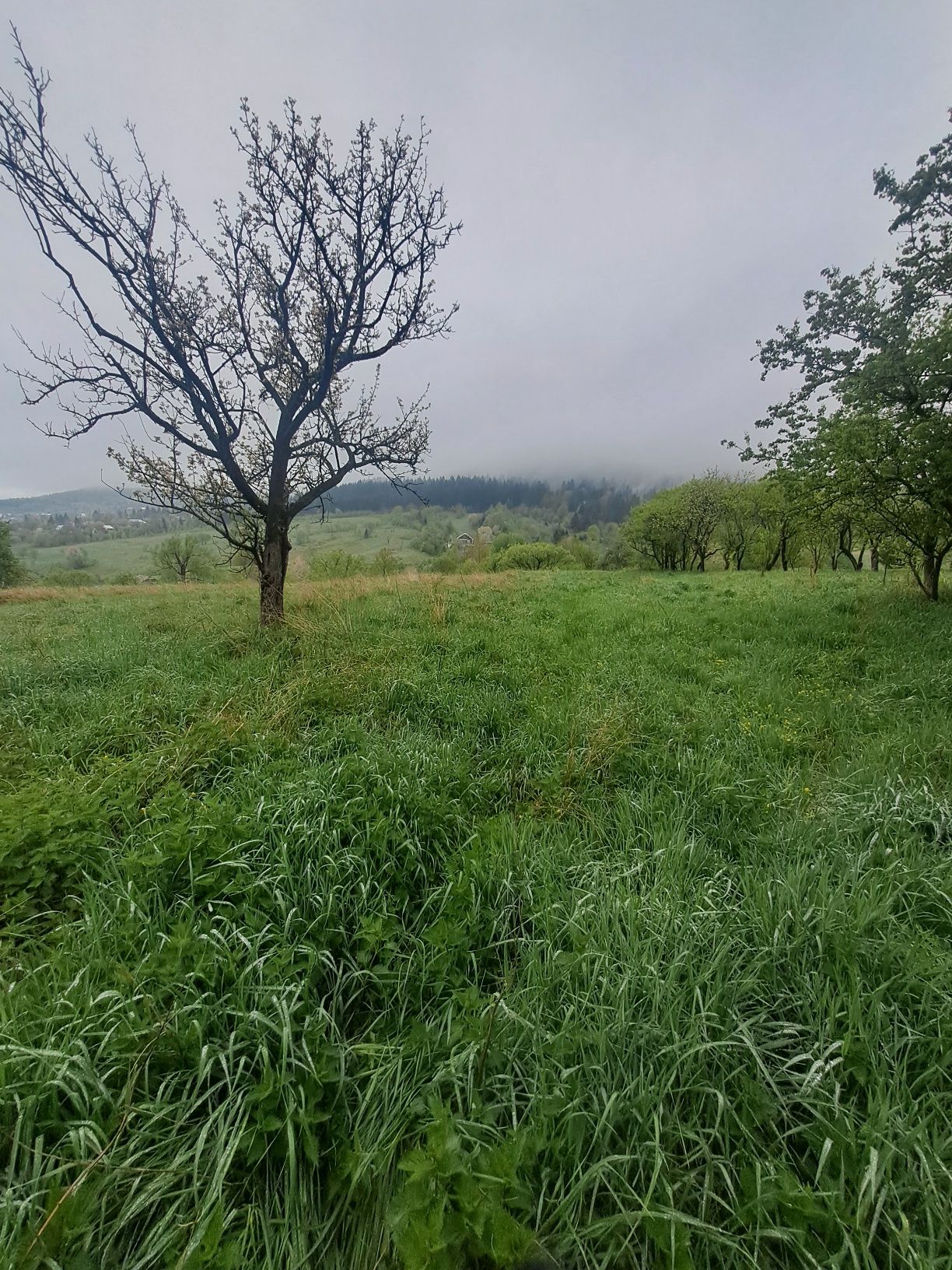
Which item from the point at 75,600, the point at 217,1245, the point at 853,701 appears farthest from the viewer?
the point at 75,600

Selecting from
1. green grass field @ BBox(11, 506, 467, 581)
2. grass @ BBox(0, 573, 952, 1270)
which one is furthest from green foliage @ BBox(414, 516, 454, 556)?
grass @ BBox(0, 573, 952, 1270)

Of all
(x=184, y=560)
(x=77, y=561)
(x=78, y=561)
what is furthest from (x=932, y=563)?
(x=77, y=561)

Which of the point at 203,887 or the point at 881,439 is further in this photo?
the point at 881,439

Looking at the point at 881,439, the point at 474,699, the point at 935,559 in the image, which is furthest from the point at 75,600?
the point at 935,559

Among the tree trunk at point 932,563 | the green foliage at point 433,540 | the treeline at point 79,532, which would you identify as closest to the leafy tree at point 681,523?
the green foliage at point 433,540

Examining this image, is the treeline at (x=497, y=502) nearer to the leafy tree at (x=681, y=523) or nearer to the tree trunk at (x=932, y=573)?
the leafy tree at (x=681, y=523)

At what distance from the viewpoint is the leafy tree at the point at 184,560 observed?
52031mm

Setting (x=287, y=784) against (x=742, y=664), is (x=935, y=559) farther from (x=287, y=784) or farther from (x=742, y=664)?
(x=287, y=784)

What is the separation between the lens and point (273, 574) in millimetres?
8875

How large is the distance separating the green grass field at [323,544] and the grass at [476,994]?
198ft

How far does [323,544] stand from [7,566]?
46.4 m

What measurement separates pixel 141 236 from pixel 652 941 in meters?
11.8

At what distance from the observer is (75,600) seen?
20.2m

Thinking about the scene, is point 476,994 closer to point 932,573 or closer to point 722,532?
point 932,573
